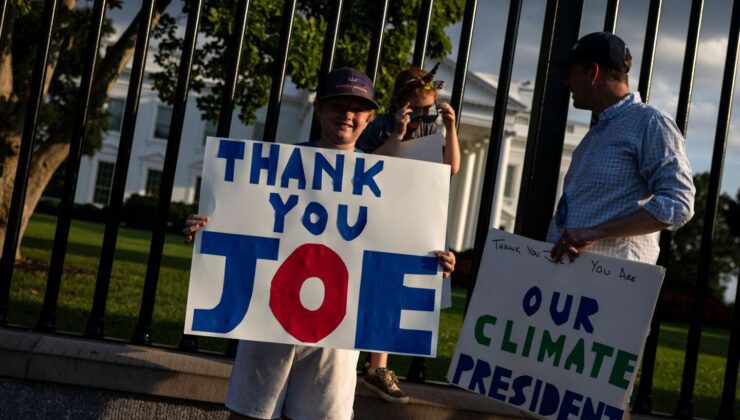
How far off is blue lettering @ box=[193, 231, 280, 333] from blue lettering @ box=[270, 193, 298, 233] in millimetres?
50

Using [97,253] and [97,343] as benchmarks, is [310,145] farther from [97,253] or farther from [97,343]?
[97,253]

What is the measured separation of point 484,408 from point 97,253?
498 inches

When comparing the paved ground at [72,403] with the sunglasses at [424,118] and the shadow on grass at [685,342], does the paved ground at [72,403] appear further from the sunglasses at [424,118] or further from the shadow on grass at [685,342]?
the shadow on grass at [685,342]

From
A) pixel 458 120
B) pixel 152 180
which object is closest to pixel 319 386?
pixel 458 120

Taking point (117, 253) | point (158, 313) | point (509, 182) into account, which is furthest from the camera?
point (509, 182)

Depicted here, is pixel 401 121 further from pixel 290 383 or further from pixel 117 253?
pixel 117 253

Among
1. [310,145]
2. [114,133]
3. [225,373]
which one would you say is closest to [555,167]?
[310,145]

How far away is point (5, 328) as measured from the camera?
3.61 m

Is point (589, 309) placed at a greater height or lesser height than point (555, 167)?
lesser

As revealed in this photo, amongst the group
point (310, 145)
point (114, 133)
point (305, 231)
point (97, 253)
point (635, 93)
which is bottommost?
point (97, 253)

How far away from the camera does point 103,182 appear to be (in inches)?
1970

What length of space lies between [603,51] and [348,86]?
2.93 ft

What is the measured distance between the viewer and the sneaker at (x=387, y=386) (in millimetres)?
3422

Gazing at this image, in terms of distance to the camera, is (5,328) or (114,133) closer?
(5,328)
